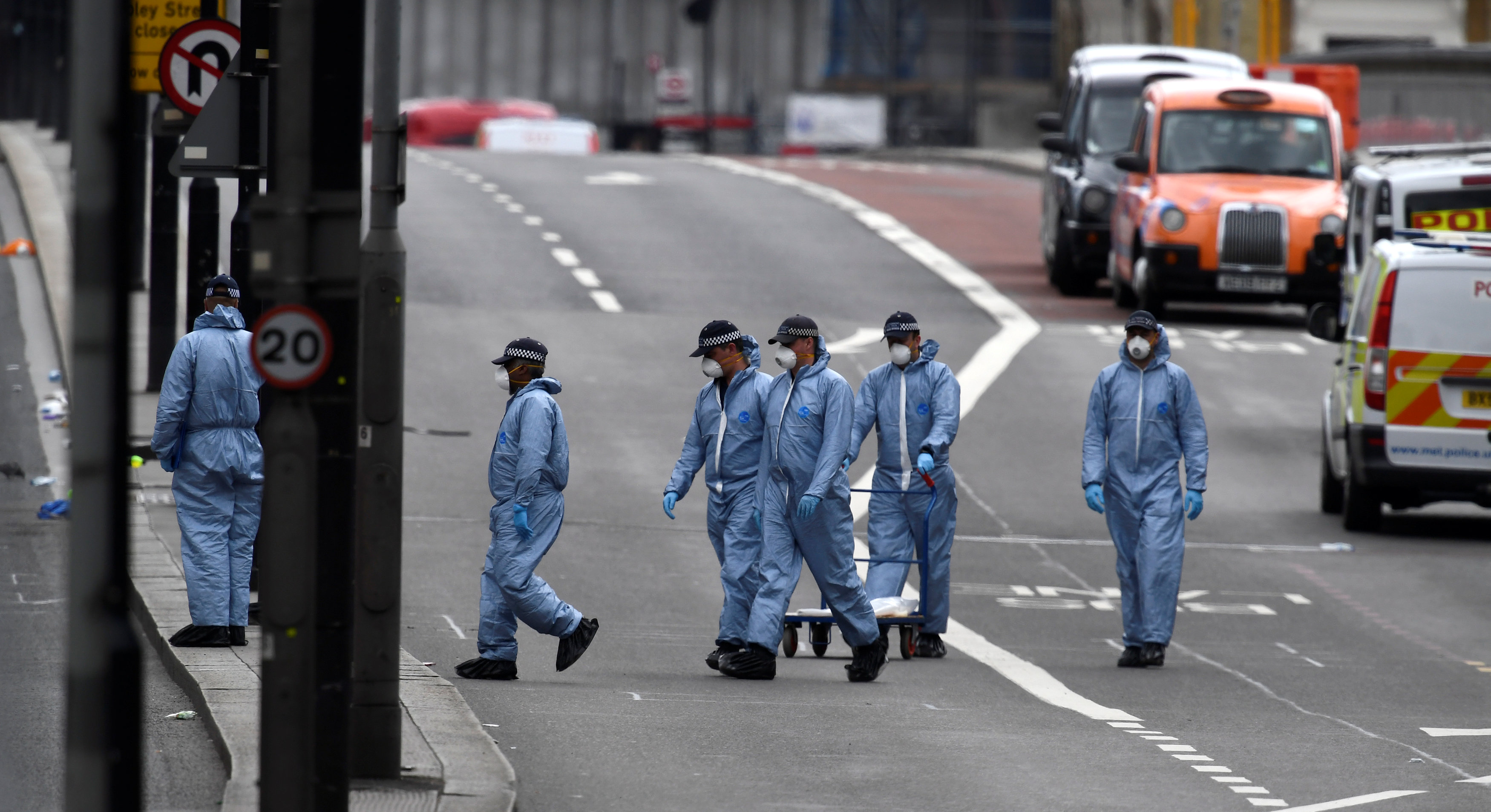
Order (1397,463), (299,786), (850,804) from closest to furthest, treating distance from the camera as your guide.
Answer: (299,786)
(850,804)
(1397,463)

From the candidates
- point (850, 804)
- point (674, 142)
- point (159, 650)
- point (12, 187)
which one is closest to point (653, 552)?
point (159, 650)

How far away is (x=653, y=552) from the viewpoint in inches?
599

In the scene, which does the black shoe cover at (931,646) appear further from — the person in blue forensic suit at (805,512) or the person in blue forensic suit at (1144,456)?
the person in blue forensic suit at (1144,456)

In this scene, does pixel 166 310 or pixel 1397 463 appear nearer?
pixel 1397 463

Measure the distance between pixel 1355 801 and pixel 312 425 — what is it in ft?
13.2

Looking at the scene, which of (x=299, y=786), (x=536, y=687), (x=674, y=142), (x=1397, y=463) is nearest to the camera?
(x=299, y=786)

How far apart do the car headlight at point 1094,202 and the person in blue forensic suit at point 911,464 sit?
14.6 m

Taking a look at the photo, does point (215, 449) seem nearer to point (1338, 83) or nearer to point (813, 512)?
point (813, 512)

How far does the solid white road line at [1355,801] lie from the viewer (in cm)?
830

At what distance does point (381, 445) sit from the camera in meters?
→ 8.12

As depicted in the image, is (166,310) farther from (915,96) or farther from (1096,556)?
(915,96)

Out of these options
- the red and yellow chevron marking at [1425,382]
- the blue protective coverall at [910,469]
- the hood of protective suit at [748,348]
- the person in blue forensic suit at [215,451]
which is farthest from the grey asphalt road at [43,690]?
the red and yellow chevron marking at [1425,382]

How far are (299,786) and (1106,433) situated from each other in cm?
715

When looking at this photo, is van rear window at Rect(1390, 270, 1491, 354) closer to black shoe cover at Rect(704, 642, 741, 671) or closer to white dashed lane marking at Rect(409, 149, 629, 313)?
black shoe cover at Rect(704, 642, 741, 671)
